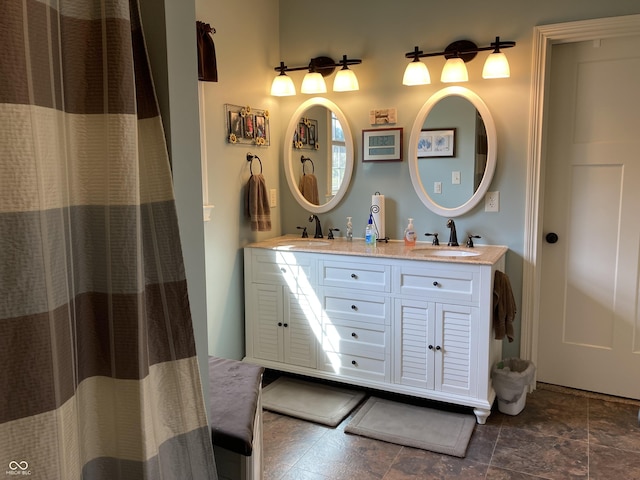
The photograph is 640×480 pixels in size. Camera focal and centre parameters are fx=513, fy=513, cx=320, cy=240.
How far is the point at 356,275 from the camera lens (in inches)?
120

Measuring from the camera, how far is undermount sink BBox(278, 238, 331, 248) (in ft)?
11.0

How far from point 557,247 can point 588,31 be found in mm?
1246

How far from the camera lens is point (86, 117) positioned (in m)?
0.80

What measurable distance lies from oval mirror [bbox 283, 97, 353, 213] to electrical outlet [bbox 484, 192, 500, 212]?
0.92m

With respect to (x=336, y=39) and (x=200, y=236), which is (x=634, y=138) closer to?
(x=336, y=39)

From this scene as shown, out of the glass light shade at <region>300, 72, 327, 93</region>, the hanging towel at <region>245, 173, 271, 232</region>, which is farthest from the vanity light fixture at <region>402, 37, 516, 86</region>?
the hanging towel at <region>245, 173, 271, 232</region>

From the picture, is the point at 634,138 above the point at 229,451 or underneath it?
above

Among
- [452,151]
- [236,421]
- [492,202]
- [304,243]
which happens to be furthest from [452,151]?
[236,421]

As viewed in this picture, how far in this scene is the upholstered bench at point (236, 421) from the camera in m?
1.44

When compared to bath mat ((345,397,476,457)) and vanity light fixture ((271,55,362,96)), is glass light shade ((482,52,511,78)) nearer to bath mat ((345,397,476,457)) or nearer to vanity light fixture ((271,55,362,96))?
vanity light fixture ((271,55,362,96))

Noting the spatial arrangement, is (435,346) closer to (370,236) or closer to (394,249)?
(394,249)

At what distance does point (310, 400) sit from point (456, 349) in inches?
36.5

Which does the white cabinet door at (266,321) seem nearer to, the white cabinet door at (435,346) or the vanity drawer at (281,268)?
the vanity drawer at (281,268)

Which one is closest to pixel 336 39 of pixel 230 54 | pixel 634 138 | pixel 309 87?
pixel 309 87
